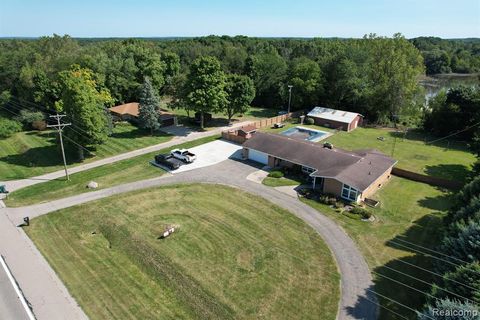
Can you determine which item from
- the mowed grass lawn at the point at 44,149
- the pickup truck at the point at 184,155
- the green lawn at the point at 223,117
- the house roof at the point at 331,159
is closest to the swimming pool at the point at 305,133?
the house roof at the point at 331,159

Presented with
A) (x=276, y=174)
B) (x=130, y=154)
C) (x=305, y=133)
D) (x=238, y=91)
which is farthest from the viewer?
(x=238, y=91)

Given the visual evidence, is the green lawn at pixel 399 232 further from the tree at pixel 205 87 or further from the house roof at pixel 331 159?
the tree at pixel 205 87

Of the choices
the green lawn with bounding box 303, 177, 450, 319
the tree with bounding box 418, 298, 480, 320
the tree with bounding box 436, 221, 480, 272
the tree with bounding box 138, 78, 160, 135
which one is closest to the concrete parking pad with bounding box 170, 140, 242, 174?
the tree with bounding box 138, 78, 160, 135

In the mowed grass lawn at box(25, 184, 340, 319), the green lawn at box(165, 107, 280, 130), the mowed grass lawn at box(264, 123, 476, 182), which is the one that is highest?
the green lawn at box(165, 107, 280, 130)

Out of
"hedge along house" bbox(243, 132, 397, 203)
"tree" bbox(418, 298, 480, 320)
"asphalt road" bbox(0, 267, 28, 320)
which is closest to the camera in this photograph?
"tree" bbox(418, 298, 480, 320)

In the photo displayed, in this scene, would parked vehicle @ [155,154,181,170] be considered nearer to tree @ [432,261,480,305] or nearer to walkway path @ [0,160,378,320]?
walkway path @ [0,160,378,320]

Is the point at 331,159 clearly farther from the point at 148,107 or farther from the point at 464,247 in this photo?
the point at 148,107

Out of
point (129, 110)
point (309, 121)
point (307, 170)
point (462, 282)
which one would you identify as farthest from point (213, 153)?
point (462, 282)
